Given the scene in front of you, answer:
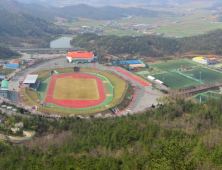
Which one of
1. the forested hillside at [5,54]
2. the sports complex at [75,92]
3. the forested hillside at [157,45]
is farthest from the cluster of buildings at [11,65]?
the forested hillside at [157,45]

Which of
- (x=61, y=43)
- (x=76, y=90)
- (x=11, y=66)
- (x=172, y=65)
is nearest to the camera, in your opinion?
(x=76, y=90)

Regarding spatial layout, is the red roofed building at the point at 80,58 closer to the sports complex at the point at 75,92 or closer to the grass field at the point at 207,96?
the sports complex at the point at 75,92

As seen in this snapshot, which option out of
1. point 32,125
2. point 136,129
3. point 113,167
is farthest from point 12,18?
point 113,167

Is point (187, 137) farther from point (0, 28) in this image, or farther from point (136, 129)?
point (0, 28)

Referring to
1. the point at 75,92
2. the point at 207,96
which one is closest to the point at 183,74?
the point at 207,96

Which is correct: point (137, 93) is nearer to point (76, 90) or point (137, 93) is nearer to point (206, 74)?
point (76, 90)

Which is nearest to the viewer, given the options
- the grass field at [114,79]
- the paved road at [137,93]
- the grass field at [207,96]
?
the paved road at [137,93]
